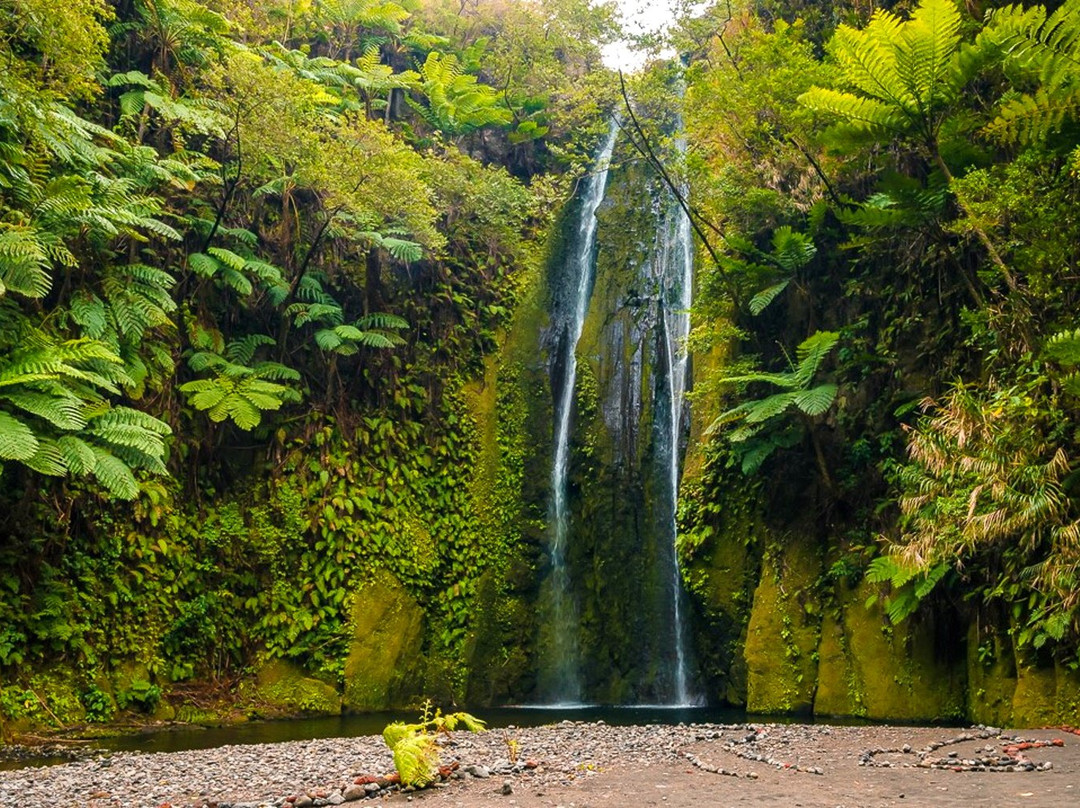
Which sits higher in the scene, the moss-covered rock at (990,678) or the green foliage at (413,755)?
the moss-covered rock at (990,678)

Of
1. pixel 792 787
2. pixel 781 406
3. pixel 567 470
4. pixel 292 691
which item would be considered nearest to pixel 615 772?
pixel 792 787

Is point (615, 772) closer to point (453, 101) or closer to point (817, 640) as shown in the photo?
point (817, 640)

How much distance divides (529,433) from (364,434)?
10.3ft

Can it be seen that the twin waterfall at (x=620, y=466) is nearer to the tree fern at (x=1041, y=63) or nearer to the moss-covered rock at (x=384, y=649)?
the moss-covered rock at (x=384, y=649)

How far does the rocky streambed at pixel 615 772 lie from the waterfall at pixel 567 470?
550 centimetres

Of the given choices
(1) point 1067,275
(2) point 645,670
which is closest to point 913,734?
(1) point 1067,275

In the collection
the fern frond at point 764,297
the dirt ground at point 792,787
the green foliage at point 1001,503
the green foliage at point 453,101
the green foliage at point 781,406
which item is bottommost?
the dirt ground at point 792,787

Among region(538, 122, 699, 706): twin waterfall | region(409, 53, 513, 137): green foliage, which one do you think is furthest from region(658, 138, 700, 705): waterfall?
region(409, 53, 513, 137): green foliage

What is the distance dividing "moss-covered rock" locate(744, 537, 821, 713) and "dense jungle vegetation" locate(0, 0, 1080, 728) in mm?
285

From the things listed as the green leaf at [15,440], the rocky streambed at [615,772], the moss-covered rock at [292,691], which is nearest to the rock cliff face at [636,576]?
the moss-covered rock at [292,691]

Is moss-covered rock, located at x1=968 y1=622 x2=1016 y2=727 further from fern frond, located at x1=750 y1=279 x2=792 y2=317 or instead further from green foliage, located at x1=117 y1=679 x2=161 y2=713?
green foliage, located at x1=117 y1=679 x2=161 y2=713

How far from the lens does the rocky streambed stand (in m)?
4.88

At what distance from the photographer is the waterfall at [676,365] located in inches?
498

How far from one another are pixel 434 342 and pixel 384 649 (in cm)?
559
